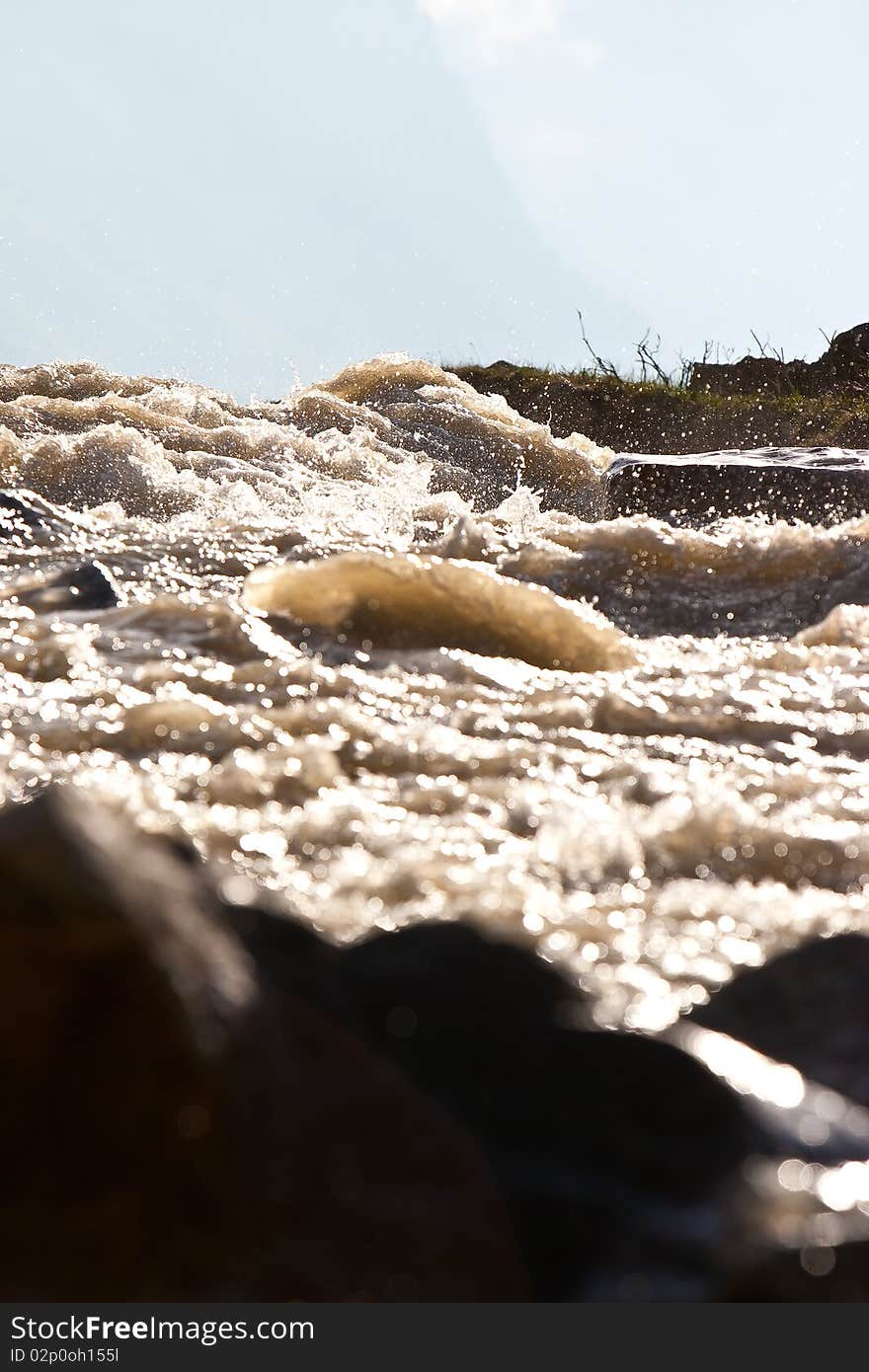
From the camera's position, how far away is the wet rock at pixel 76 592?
371 centimetres

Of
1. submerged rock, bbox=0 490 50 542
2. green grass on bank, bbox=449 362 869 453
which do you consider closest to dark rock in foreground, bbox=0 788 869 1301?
submerged rock, bbox=0 490 50 542

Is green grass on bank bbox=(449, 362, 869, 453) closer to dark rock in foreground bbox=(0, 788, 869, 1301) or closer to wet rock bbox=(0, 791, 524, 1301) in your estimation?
dark rock in foreground bbox=(0, 788, 869, 1301)

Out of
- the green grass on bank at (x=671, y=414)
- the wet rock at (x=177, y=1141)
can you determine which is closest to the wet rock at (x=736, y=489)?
the wet rock at (x=177, y=1141)

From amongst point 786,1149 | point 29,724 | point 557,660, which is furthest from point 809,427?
point 786,1149

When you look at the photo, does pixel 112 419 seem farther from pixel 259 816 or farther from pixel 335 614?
pixel 259 816

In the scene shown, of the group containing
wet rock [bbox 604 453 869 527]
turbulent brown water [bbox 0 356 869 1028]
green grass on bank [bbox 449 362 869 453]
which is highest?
green grass on bank [bbox 449 362 869 453]

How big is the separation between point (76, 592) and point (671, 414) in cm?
1333

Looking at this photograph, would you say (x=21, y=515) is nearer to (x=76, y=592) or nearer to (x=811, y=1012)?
(x=76, y=592)

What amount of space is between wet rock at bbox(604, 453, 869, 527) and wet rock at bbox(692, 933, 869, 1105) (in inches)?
201

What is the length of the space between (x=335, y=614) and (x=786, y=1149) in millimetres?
2525

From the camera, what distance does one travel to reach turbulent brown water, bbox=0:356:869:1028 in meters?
1.88

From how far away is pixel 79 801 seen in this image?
1.30 m

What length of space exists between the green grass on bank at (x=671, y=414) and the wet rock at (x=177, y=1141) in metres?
14.1

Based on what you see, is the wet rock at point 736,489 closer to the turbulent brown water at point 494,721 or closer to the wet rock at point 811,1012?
the turbulent brown water at point 494,721
